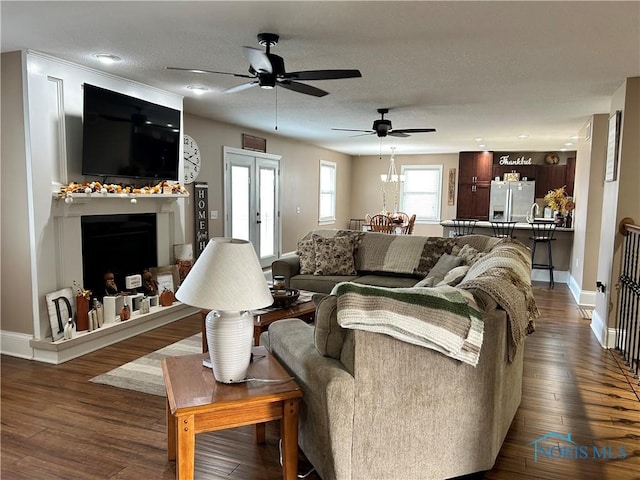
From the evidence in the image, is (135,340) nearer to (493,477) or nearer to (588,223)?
(493,477)

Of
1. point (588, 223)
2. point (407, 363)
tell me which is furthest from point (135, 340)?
point (588, 223)

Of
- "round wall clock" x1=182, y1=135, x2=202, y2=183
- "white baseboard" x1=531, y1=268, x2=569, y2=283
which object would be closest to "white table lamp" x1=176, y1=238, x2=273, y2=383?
"round wall clock" x1=182, y1=135, x2=202, y2=183

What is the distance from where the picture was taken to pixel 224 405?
1.82 meters

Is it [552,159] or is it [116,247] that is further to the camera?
A: [552,159]

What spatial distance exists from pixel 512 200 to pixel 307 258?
6.63 m

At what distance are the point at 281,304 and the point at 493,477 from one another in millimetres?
1872

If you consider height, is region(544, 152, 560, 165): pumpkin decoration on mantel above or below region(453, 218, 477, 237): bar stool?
above

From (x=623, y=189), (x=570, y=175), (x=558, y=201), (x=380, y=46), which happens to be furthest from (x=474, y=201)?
(x=380, y=46)

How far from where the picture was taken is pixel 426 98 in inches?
196

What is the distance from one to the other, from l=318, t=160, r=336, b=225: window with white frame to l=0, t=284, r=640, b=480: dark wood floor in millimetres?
6835

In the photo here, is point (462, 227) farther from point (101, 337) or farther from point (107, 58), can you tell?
point (107, 58)

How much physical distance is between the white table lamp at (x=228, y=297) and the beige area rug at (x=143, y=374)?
1466 mm

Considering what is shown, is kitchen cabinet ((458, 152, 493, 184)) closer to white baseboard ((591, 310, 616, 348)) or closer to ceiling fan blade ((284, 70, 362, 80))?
white baseboard ((591, 310, 616, 348))

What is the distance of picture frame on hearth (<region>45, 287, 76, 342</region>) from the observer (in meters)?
3.77
